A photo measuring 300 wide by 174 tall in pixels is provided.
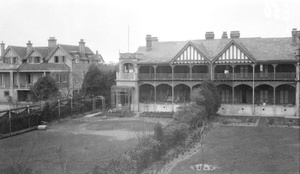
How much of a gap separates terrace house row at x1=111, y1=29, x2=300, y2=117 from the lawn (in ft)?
30.7

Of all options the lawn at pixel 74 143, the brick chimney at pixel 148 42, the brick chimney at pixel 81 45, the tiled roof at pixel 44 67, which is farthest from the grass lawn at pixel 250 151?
the brick chimney at pixel 81 45

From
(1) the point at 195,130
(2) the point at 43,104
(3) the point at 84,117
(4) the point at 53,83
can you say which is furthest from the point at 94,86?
(1) the point at 195,130

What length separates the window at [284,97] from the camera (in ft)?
139

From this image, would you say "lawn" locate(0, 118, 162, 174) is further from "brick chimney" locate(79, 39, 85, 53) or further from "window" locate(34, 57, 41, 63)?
"brick chimney" locate(79, 39, 85, 53)

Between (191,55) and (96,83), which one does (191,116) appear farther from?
(96,83)

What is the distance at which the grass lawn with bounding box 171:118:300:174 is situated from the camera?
61.7 ft

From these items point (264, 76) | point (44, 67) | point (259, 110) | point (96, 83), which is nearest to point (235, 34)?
point (264, 76)

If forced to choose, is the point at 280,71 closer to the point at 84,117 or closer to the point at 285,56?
the point at 285,56

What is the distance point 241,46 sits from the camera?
41688 millimetres

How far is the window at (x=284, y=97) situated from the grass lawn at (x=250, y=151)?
11822mm

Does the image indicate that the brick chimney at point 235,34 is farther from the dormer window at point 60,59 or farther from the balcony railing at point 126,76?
the dormer window at point 60,59

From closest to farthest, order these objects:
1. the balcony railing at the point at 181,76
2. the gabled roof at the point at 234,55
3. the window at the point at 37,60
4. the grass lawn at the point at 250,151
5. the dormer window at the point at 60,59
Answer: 1. the grass lawn at the point at 250,151
2. the gabled roof at the point at 234,55
3. the balcony railing at the point at 181,76
4. the dormer window at the point at 60,59
5. the window at the point at 37,60

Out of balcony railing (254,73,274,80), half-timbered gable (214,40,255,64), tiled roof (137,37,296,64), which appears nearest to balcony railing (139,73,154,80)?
tiled roof (137,37,296,64)

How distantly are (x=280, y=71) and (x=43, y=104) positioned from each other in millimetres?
27382
